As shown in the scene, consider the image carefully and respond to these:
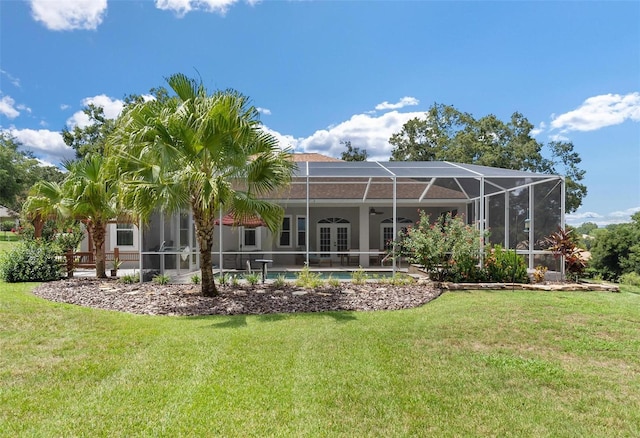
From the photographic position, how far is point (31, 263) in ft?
40.0

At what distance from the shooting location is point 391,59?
16031mm

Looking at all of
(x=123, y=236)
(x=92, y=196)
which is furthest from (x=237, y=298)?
(x=123, y=236)

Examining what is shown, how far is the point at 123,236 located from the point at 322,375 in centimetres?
1558

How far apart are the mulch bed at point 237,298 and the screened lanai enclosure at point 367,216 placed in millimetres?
1200

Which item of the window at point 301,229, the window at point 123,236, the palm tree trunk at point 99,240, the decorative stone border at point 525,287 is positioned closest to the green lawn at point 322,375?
the decorative stone border at point 525,287

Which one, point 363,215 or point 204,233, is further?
point 363,215

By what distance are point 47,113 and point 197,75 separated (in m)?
23.3

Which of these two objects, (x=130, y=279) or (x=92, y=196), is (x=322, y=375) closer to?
(x=130, y=279)

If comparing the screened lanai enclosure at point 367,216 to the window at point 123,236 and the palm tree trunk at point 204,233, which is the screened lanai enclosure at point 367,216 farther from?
the window at point 123,236

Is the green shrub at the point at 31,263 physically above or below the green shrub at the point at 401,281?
above

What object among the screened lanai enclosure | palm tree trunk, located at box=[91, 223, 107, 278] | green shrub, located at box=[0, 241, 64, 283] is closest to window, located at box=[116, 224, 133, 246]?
green shrub, located at box=[0, 241, 64, 283]

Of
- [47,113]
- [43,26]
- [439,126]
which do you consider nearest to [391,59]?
[43,26]

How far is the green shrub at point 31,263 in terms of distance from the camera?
11930 millimetres

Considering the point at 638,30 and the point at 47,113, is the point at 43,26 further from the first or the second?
the point at 638,30
